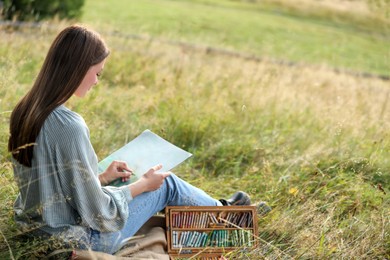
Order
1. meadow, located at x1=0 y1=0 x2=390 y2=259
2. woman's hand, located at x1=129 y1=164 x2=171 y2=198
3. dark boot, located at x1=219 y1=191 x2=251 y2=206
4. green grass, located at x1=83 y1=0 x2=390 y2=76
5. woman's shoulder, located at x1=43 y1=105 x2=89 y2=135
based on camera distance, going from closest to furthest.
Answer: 1. woman's shoulder, located at x1=43 y1=105 x2=89 y2=135
2. woman's hand, located at x1=129 y1=164 x2=171 y2=198
3. meadow, located at x1=0 y1=0 x2=390 y2=259
4. dark boot, located at x1=219 y1=191 x2=251 y2=206
5. green grass, located at x1=83 y1=0 x2=390 y2=76

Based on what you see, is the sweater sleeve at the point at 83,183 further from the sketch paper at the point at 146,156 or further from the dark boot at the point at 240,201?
the dark boot at the point at 240,201

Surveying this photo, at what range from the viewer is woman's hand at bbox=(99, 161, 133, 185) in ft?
14.0

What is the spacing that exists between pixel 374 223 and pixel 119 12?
13492mm

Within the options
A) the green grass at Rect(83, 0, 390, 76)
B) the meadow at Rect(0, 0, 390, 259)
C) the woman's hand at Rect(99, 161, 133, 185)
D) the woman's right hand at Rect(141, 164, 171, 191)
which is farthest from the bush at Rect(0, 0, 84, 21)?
the woman's right hand at Rect(141, 164, 171, 191)

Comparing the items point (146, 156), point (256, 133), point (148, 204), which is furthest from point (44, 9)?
point (148, 204)

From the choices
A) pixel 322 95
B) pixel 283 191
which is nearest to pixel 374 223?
pixel 283 191

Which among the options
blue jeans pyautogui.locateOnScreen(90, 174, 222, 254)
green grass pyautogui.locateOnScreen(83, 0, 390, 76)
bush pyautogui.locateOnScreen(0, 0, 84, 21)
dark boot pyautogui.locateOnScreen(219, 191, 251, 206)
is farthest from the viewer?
green grass pyautogui.locateOnScreen(83, 0, 390, 76)

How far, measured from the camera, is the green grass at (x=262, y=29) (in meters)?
16.5

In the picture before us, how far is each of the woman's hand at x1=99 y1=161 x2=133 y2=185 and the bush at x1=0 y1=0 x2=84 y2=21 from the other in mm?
6803

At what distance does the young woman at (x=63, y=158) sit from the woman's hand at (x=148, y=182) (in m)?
0.12

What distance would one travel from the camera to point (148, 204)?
13.9 ft

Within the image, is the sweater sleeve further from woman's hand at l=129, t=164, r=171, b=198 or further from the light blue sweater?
woman's hand at l=129, t=164, r=171, b=198

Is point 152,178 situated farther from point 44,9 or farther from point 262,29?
point 262,29

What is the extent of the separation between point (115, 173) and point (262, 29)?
1651cm
